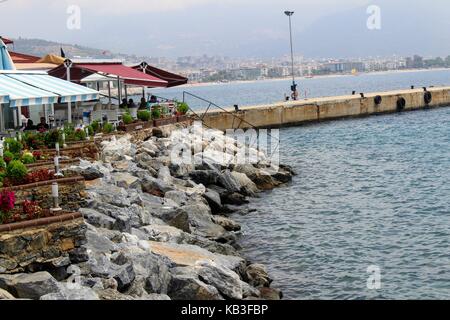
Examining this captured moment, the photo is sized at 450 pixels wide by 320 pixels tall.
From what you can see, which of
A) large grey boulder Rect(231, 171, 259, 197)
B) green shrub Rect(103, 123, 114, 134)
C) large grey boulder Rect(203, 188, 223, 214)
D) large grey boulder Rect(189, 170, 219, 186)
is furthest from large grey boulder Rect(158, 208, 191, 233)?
large grey boulder Rect(231, 171, 259, 197)

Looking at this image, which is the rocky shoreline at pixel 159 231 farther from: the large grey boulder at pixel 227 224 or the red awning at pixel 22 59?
the red awning at pixel 22 59

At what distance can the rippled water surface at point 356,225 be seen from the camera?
15.7m

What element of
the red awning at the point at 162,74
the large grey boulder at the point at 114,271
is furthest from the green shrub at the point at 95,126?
the large grey boulder at the point at 114,271

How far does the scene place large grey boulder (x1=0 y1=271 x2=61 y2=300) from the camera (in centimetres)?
988

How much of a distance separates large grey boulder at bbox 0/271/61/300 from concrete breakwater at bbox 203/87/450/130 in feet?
110

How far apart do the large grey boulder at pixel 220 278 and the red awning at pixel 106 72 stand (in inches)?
589

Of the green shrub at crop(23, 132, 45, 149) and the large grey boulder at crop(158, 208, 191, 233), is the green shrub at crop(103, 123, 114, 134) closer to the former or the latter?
the green shrub at crop(23, 132, 45, 149)

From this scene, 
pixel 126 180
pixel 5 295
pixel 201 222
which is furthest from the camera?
pixel 201 222

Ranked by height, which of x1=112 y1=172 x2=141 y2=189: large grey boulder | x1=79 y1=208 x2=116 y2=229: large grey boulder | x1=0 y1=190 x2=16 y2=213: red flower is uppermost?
A: x1=0 y1=190 x2=16 y2=213: red flower

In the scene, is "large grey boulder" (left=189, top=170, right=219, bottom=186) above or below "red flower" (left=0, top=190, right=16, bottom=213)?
below

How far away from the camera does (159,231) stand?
51.6 feet

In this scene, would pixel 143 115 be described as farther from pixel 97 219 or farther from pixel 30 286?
pixel 30 286

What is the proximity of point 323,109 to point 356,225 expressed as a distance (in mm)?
36441

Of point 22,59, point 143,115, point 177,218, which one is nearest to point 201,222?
point 177,218
